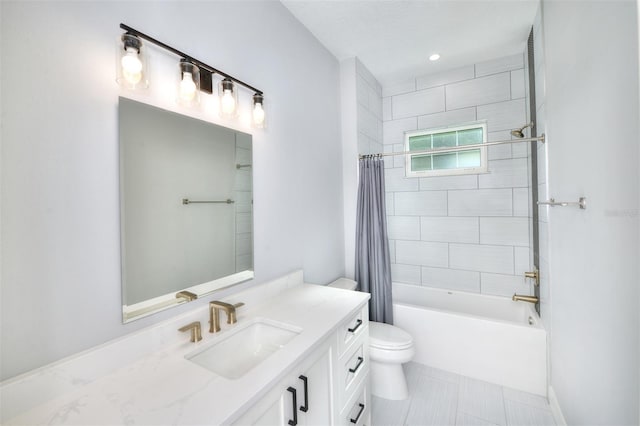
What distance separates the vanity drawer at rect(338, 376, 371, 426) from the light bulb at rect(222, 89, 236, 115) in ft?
5.22

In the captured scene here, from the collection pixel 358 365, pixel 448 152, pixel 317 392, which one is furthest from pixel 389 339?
pixel 448 152

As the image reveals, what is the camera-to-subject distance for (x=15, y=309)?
2.55 ft

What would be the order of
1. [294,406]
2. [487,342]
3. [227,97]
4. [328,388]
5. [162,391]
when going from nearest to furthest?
[162,391] < [294,406] < [328,388] < [227,97] < [487,342]

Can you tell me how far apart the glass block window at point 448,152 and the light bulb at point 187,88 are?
2033mm

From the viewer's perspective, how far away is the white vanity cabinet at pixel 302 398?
A: 88 cm

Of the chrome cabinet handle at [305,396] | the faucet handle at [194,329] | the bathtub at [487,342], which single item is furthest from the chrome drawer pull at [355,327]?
the bathtub at [487,342]

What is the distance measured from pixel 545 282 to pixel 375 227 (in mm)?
1269

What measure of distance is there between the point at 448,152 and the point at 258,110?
214 cm

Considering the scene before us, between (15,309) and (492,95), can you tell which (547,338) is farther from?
(15,309)

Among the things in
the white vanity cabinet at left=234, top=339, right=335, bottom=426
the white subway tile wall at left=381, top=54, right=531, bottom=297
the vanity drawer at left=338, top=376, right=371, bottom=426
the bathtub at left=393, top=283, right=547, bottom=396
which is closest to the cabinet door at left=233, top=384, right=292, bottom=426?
the white vanity cabinet at left=234, top=339, right=335, bottom=426

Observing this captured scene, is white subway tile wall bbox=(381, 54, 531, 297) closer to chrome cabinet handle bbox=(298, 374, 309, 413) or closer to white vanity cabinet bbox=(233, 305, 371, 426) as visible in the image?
white vanity cabinet bbox=(233, 305, 371, 426)

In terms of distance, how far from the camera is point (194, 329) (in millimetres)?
1140

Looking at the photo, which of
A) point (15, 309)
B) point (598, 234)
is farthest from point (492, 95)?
point (15, 309)

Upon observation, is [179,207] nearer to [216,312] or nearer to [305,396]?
[216,312]
